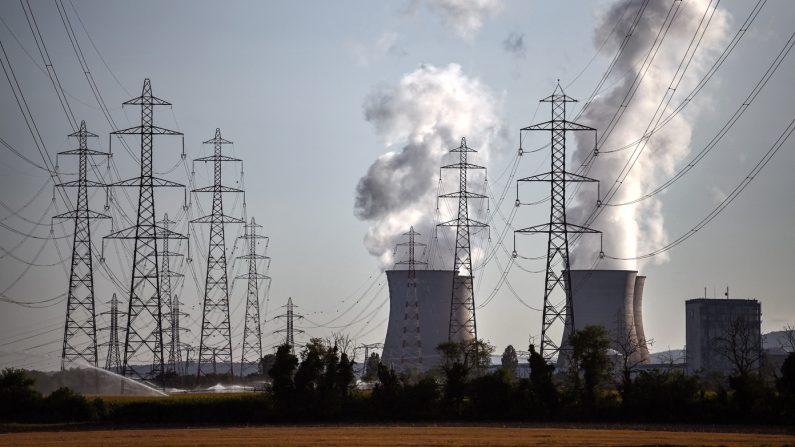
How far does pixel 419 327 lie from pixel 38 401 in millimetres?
52409

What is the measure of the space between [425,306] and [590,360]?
157 ft

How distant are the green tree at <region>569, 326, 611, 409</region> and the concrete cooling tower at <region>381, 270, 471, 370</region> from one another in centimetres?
4272

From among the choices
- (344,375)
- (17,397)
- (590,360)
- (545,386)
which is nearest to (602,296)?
(590,360)

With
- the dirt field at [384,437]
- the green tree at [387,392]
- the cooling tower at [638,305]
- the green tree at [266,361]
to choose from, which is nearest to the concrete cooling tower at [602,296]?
the cooling tower at [638,305]

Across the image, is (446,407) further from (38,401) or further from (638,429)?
(38,401)

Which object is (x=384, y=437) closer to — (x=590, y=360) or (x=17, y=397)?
(x=590, y=360)

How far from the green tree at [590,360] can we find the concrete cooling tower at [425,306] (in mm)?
42722

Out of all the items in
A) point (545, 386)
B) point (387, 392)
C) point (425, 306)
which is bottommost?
point (387, 392)

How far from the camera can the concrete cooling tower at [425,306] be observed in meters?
106

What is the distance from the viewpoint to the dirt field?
39.8 meters

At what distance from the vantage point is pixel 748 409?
55.2m

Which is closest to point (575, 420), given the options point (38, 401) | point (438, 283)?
point (38, 401)

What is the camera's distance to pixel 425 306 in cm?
10725

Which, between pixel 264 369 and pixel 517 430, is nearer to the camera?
pixel 517 430
